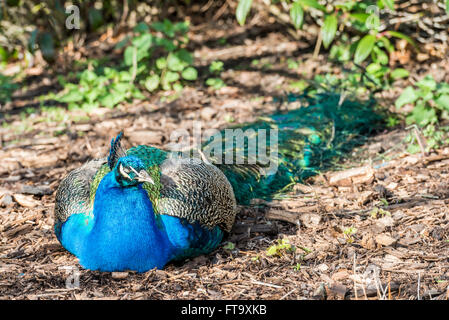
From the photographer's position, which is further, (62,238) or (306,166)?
(306,166)

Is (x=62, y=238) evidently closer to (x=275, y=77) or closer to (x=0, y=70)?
(x=275, y=77)

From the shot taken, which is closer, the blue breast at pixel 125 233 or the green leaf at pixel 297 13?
the blue breast at pixel 125 233

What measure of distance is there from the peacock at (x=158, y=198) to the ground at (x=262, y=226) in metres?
0.16

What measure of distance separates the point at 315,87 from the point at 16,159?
2962mm

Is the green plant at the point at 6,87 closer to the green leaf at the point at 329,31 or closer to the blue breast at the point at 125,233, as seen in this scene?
the green leaf at the point at 329,31

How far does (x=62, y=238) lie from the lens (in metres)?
3.62

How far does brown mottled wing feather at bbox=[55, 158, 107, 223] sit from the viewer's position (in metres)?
3.51

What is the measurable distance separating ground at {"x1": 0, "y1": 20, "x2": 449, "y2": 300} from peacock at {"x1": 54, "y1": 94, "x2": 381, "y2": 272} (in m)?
0.16

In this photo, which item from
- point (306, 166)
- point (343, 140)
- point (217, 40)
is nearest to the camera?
point (306, 166)

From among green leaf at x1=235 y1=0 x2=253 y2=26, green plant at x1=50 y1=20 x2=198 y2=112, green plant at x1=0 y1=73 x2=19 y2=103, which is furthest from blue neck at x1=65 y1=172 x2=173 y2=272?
green plant at x1=0 y1=73 x2=19 y2=103

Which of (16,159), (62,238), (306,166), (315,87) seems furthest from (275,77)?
(62,238)

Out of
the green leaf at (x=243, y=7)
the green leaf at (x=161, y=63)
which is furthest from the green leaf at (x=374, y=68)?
the green leaf at (x=161, y=63)

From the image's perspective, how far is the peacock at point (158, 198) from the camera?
3209 millimetres

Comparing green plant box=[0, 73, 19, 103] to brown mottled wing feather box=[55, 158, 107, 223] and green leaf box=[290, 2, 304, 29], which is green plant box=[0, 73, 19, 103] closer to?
brown mottled wing feather box=[55, 158, 107, 223]
